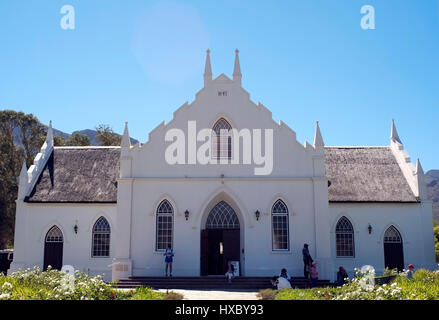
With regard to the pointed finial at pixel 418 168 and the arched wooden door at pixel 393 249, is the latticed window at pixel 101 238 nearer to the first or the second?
the arched wooden door at pixel 393 249

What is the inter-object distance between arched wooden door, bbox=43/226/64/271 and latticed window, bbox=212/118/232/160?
34.7 feet

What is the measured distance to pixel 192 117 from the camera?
24500mm

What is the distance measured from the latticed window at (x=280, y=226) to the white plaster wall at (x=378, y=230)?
378 cm

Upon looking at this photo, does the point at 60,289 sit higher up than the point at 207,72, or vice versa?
the point at 207,72

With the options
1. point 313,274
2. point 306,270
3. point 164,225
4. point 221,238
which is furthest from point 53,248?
point 313,274

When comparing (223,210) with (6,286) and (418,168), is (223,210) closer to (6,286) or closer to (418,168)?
(418,168)

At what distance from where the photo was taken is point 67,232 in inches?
1046

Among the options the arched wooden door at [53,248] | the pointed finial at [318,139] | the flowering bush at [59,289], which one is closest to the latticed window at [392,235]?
the pointed finial at [318,139]

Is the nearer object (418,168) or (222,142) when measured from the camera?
(222,142)

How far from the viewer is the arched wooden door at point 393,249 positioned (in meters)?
26.0

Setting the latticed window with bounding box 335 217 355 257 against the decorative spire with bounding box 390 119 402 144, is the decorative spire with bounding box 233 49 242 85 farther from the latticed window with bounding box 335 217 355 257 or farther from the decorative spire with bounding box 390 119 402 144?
the decorative spire with bounding box 390 119 402 144

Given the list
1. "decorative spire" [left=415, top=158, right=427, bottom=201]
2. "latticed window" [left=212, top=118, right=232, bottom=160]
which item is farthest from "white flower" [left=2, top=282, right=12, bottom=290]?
"decorative spire" [left=415, top=158, right=427, bottom=201]

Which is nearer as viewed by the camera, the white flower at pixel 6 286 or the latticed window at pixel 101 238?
the white flower at pixel 6 286

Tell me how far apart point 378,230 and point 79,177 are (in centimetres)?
1819
